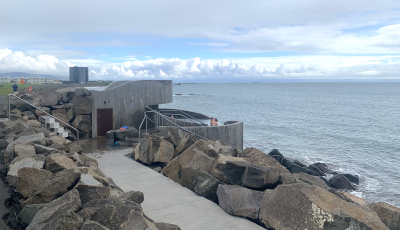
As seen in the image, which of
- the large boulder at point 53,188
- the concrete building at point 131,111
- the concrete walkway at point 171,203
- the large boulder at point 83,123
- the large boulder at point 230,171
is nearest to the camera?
the large boulder at point 53,188

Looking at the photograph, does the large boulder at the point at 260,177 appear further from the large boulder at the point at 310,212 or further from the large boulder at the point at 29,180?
the large boulder at the point at 29,180

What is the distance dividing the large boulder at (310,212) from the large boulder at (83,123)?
12.9m

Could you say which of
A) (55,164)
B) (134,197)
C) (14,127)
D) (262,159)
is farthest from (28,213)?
(262,159)

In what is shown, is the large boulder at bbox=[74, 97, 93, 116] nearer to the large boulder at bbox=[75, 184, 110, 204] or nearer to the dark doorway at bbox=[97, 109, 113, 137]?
the dark doorway at bbox=[97, 109, 113, 137]

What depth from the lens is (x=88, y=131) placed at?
17.3 meters

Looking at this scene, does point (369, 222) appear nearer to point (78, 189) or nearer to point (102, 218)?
point (102, 218)

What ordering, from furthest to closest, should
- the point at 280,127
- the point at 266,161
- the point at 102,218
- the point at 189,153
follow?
the point at 280,127 → the point at 266,161 → the point at 189,153 → the point at 102,218

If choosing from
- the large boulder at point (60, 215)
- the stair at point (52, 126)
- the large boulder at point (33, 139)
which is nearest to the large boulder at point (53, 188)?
the large boulder at point (60, 215)

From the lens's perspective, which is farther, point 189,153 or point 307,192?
point 189,153

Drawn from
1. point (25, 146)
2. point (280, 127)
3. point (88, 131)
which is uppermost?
point (25, 146)

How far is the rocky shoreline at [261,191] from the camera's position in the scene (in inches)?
234

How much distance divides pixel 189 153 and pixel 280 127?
116 feet

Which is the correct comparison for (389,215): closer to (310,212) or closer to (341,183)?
(310,212)

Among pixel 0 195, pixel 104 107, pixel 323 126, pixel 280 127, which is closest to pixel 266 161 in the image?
pixel 0 195
